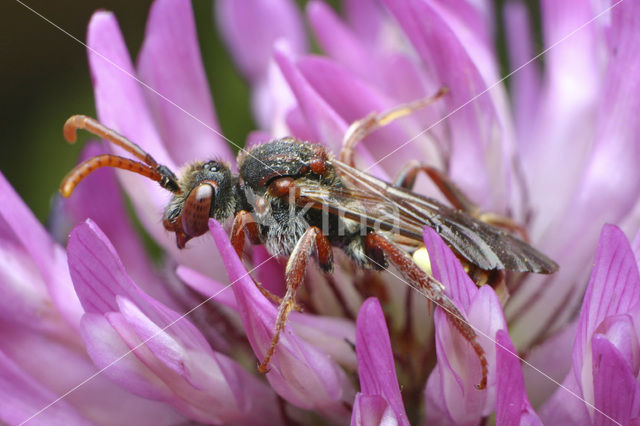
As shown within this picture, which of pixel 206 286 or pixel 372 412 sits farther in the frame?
pixel 206 286

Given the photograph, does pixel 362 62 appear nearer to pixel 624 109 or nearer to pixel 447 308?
pixel 624 109

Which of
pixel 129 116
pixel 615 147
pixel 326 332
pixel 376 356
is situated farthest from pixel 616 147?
pixel 129 116

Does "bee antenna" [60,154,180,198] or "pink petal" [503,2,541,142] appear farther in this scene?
"pink petal" [503,2,541,142]

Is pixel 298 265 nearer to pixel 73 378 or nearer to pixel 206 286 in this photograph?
pixel 206 286

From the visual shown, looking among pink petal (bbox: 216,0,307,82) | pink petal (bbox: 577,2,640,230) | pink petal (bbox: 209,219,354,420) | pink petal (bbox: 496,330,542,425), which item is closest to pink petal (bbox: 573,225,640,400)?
pink petal (bbox: 496,330,542,425)

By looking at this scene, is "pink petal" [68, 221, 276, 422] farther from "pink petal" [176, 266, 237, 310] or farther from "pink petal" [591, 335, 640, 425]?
"pink petal" [591, 335, 640, 425]
